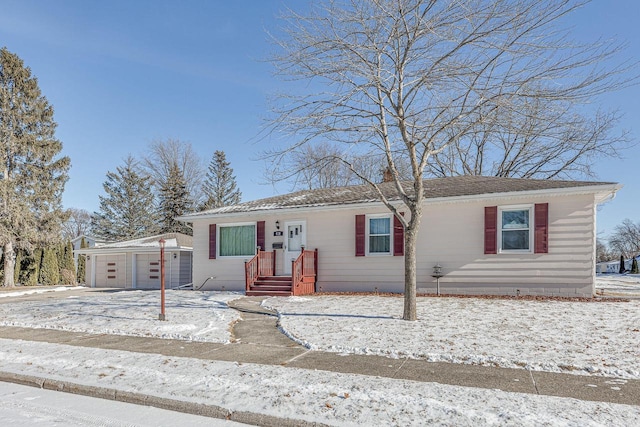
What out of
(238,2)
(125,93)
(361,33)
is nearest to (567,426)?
(361,33)

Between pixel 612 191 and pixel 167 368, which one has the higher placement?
pixel 612 191

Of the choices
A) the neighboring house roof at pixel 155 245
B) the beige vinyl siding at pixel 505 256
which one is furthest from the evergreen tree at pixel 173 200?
the beige vinyl siding at pixel 505 256

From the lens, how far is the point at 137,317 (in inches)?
345

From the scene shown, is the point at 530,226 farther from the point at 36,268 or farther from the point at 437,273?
A: the point at 36,268

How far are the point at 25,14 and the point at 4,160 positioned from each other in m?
15.4

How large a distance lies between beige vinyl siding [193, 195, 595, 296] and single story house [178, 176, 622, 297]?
0.08 feet

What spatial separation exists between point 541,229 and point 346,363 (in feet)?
26.4

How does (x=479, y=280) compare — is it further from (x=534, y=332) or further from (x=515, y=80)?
(x=515, y=80)

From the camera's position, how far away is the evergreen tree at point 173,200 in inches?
1331

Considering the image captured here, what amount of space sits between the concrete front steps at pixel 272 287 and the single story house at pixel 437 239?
79 mm

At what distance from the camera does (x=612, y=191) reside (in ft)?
33.6

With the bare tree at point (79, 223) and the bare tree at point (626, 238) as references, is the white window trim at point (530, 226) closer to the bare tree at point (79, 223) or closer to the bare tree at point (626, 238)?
the bare tree at point (79, 223)

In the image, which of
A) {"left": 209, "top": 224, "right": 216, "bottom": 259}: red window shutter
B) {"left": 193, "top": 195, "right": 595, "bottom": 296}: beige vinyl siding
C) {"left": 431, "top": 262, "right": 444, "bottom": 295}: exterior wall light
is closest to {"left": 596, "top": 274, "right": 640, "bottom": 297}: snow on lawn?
{"left": 193, "top": 195, "right": 595, "bottom": 296}: beige vinyl siding

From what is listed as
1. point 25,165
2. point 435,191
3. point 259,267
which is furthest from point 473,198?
point 25,165
